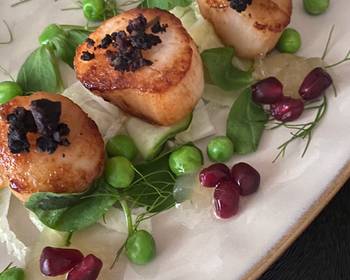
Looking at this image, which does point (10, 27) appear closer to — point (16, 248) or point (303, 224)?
point (16, 248)

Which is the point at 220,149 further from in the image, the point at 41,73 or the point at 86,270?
the point at 41,73

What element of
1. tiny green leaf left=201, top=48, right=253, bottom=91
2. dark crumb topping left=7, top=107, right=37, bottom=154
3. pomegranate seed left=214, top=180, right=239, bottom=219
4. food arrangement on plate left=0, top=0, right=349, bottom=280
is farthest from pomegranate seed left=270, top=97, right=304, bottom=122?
dark crumb topping left=7, top=107, right=37, bottom=154

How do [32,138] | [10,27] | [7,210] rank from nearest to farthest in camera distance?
[32,138] < [7,210] < [10,27]

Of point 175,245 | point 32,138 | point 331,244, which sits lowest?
point 331,244

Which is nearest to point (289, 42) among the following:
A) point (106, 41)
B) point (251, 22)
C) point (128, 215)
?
point (251, 22)

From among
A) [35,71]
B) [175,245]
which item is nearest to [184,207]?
[175,245]

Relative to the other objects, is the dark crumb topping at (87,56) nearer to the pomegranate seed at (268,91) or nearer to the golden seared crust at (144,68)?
the golden seared crust at (144,68)

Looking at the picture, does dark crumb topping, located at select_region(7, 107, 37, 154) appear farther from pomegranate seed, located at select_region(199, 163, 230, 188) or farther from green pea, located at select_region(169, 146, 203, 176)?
pomegranate seed, located at select_region(199, 163, 230, 188)
